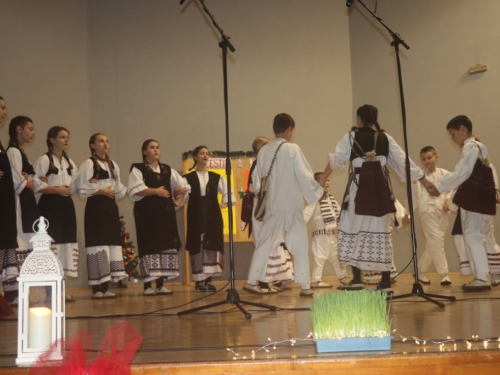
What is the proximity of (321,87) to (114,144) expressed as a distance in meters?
3.05

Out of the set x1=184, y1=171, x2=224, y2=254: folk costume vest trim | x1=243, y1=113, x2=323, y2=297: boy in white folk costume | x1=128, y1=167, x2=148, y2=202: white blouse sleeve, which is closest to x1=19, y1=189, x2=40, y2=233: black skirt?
x1=128, y1=167, x2=148, y2=202: white blouse sleeve

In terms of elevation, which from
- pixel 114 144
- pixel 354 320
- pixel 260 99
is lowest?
pixel 354 320

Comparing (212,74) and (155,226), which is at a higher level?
(212,74)

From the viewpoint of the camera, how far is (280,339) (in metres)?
2.82

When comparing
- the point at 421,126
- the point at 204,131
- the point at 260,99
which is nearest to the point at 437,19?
the point at 421,126

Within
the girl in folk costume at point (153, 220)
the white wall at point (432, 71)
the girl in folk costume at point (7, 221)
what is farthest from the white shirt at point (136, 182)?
the white wall at point (432, 71)

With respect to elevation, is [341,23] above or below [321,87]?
above

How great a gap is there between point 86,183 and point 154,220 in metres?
0.81

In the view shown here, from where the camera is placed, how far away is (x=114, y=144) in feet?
28.3

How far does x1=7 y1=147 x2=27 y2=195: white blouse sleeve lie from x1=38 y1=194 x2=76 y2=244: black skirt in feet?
1.28

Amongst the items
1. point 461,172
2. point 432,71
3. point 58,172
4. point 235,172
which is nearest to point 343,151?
point 461,172

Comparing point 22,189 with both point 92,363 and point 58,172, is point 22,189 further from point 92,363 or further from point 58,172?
point 92,363

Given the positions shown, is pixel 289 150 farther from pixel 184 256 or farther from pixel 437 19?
pixel 437 19

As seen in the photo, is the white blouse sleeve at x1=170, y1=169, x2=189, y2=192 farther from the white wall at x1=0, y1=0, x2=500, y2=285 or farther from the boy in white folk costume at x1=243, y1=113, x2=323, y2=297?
the white wall at x1=0, y1=0, x2=500, y2=285
